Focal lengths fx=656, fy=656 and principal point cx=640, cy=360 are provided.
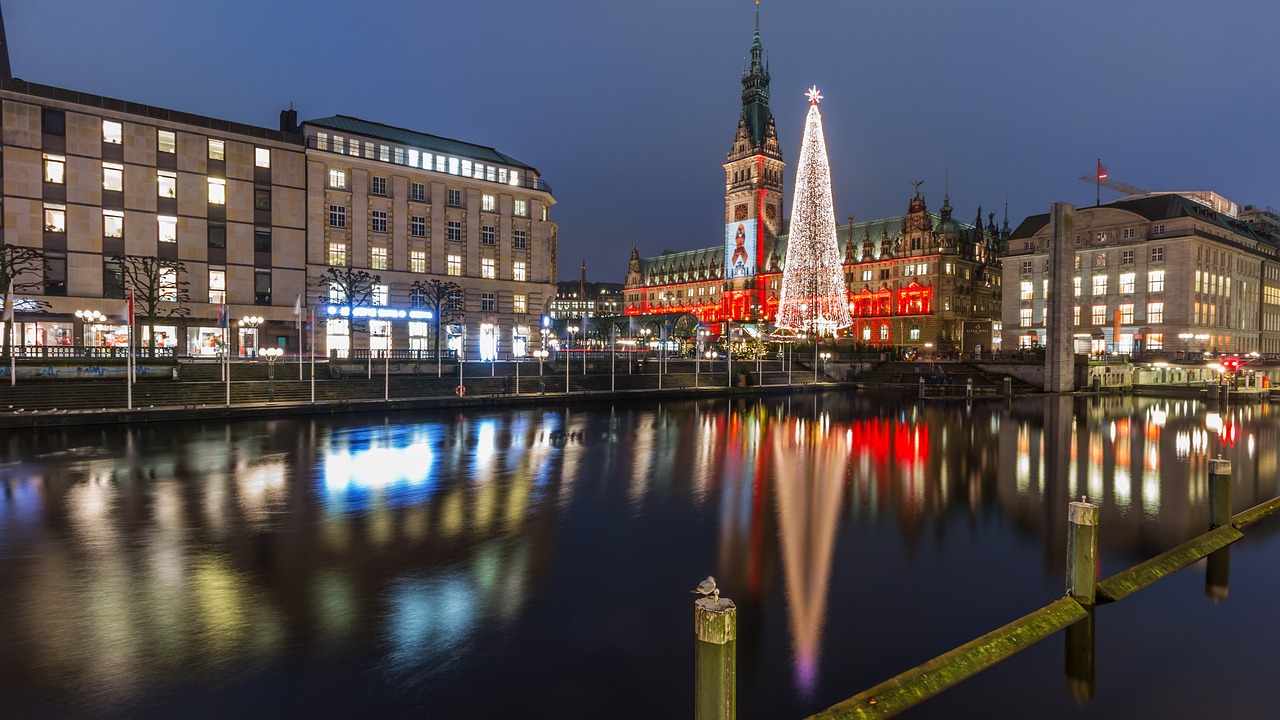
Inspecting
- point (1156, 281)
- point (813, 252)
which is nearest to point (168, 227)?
point (813, 252)

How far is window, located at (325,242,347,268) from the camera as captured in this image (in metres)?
66.2

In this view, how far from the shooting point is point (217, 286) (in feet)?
200

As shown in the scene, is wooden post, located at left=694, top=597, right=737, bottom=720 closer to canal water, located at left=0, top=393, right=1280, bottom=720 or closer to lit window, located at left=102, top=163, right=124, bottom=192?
canal water, located at left=0, top=393, right=1280, bottom=720

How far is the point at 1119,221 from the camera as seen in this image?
89562mm

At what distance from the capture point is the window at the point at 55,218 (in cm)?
5409

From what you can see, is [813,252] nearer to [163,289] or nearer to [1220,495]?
[1220,495]

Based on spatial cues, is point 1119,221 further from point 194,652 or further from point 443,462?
point 194,652

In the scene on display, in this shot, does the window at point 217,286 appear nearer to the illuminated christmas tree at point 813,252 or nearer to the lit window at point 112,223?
the lit window at point 112,223

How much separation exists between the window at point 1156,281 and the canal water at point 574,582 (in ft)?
250

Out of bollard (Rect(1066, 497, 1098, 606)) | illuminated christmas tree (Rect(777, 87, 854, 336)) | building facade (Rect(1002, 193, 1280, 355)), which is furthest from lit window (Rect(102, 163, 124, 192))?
building facade (Rect(1002, 193, 1280, 355))

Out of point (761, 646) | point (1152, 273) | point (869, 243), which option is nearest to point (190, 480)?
point (761, 646)

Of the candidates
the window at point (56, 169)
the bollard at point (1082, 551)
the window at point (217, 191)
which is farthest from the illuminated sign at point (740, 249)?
the bollard at point (1082, 551)

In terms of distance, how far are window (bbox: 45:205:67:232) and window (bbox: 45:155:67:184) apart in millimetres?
2197

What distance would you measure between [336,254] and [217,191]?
11350 millimetres
